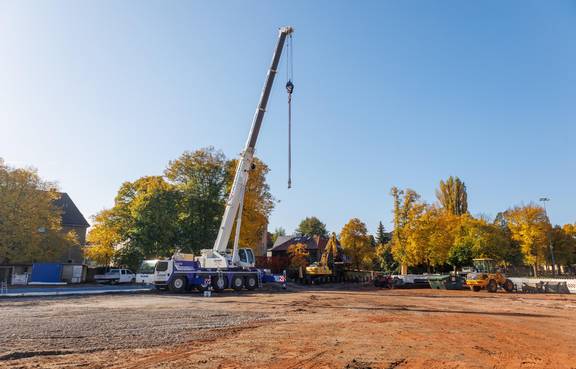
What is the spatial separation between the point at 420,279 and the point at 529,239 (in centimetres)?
1730

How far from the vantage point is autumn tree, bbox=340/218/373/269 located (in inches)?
2072

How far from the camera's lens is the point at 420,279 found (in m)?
38.3

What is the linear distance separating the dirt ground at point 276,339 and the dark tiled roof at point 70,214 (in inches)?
1358

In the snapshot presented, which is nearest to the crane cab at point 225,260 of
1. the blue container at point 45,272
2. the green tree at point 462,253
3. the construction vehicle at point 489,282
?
the blue container at point 45,272

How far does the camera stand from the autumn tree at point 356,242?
52.6 metres

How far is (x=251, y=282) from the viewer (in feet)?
96.9

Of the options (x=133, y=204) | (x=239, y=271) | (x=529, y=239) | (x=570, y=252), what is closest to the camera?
(x=239, y=271)

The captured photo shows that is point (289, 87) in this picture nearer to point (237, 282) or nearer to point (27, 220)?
point (237, 282)

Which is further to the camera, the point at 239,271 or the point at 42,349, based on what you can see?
the point at 239,271

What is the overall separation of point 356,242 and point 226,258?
28.3 metres

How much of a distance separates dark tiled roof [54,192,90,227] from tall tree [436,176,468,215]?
62.0m

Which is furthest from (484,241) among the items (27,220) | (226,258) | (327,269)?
(27,220)

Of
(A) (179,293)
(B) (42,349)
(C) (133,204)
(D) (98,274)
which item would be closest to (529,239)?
(A) (179,293)

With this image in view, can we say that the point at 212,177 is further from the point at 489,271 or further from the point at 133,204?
the point at 489,271
